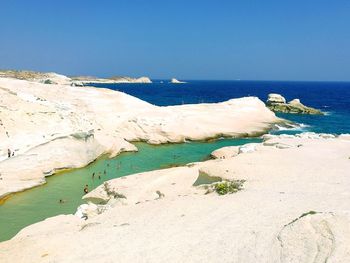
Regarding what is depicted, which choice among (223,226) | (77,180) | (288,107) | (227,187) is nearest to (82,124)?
(77,180)

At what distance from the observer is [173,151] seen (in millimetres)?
43812

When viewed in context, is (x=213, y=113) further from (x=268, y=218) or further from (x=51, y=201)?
(x=268, y=218)

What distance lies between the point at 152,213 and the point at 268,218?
5616 mm

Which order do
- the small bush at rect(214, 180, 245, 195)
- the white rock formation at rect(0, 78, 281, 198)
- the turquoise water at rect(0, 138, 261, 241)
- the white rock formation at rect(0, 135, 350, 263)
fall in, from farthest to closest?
the white rock formation at rect(0, 78, 281, 198), the turquoise water at rect(0, 138, 261, 241), the small bush at rect(214, 180, 245, 195), the white rock formation at rect(0, 135, 350, 263)

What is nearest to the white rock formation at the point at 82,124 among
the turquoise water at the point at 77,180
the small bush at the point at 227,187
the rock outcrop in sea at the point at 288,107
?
the turquoise water at the point at 77,180

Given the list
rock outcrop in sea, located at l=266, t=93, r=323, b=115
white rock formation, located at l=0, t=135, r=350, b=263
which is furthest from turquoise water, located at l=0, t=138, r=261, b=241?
rock outcrop in sea, located at l=266, t=93, r=323, b=115

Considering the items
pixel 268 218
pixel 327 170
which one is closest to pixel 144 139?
pixel 327 170

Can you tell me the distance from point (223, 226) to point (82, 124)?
103ft

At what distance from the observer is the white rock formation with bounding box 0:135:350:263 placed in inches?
491

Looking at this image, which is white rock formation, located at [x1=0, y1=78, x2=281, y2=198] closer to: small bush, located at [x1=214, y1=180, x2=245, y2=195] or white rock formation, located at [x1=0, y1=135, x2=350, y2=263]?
white rock formation, located at [x1=0, y1=135, x2=350, y2=263]

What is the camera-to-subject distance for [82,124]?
143 feet

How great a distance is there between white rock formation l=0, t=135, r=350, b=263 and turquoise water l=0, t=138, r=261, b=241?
3.26 m

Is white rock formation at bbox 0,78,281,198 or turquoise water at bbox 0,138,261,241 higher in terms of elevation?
white rock formation at bbox 0,78,281,198

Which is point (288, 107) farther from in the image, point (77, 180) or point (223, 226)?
point (223, 226)
